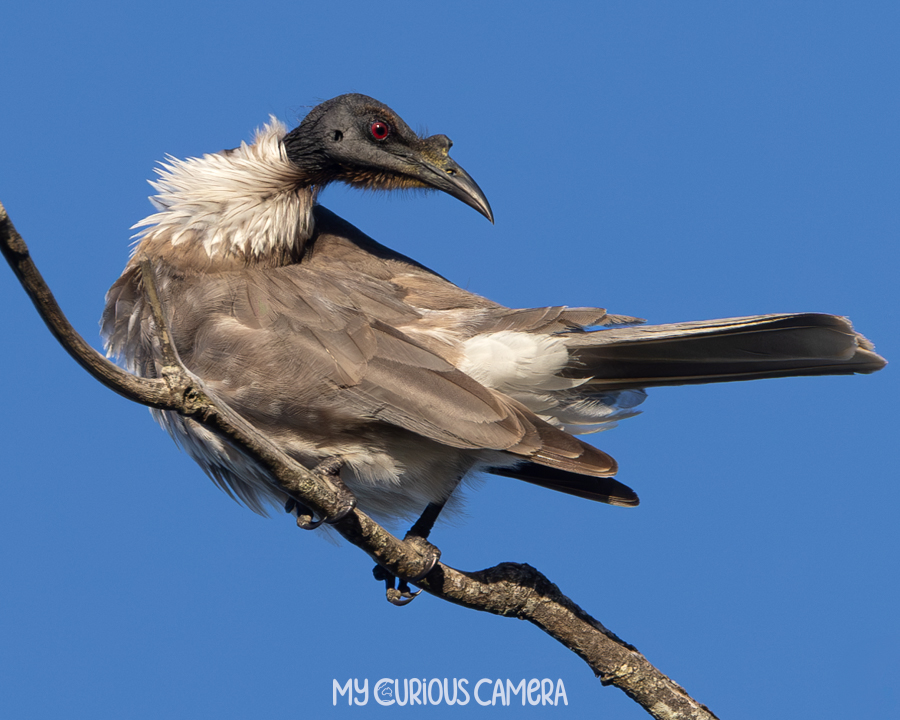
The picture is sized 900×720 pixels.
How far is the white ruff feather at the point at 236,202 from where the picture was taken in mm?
4520

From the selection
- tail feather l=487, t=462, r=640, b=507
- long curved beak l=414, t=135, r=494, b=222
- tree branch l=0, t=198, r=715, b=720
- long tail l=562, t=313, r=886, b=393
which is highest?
long curved beak l=414, t=135, r=494, b=222

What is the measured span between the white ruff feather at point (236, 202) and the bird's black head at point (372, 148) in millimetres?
137

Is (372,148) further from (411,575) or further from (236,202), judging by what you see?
(411,575)

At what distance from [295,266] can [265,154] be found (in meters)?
0.64

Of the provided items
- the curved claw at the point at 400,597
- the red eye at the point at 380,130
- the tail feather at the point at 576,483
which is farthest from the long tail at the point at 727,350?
the red eye at the point at 380,130

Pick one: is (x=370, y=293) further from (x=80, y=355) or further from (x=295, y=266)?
(x=80, y=355)

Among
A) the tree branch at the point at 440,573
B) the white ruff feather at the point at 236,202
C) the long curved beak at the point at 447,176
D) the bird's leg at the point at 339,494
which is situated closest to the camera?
the tree branch at the point at 440,573

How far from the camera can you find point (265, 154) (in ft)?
15.7

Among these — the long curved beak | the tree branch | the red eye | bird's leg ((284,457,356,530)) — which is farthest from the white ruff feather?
the tree branch

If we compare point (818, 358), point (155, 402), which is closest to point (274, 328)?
A: point (155, 402)

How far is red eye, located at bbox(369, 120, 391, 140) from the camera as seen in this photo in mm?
4797

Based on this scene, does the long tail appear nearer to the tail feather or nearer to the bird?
the bird

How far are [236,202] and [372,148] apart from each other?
0.74 metres

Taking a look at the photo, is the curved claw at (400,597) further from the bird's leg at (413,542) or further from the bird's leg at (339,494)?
the bird's leg at (339,494)
